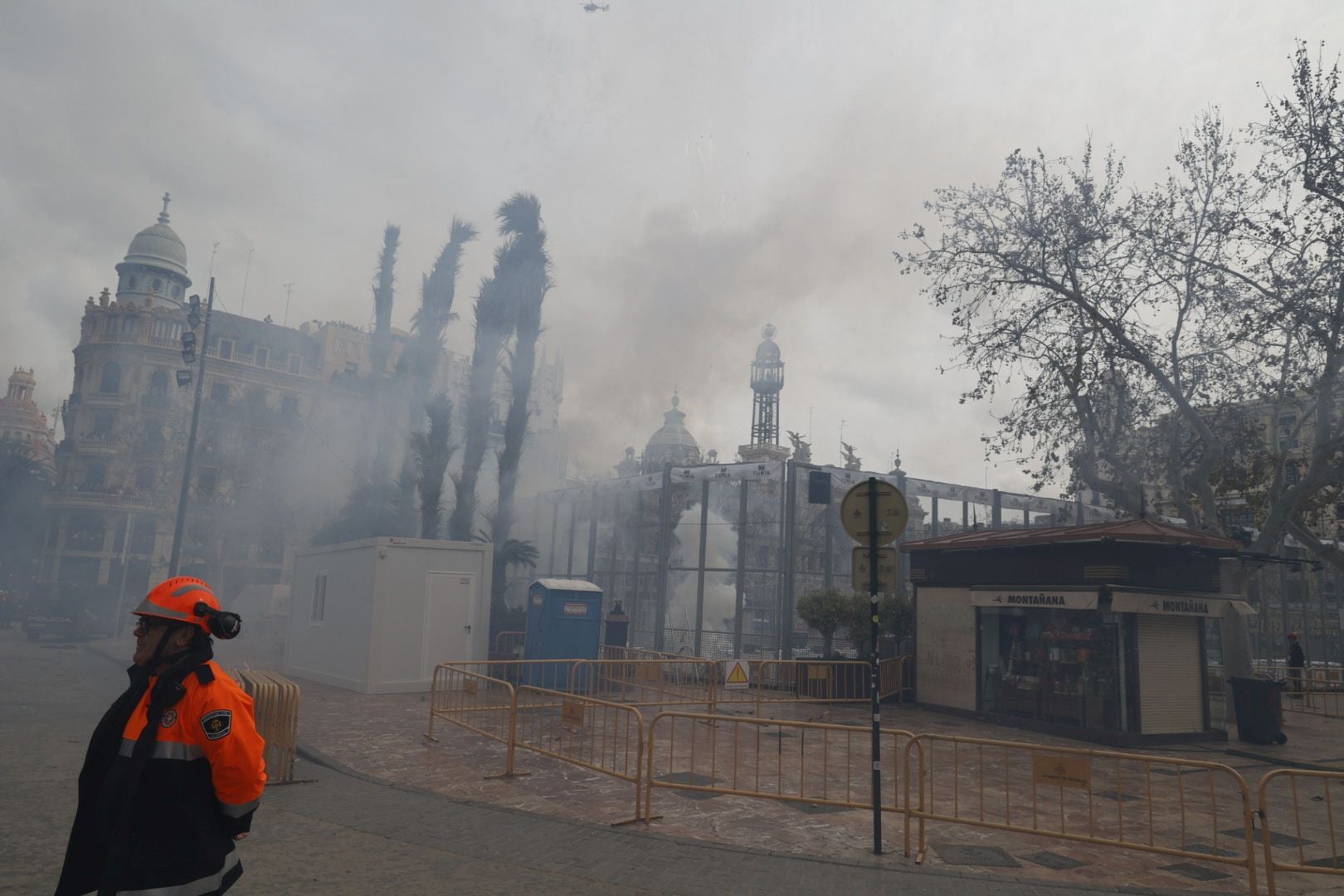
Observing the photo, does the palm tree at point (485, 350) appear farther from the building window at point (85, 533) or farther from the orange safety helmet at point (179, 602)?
the orange safety helmet at point (179, 602)

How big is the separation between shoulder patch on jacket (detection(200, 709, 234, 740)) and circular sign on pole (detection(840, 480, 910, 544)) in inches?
200

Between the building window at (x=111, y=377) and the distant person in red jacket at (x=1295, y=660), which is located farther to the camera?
the building window at (x=111, y=377)

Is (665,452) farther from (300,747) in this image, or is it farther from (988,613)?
(300,747)

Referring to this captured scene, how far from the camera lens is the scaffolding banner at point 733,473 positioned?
22.6m

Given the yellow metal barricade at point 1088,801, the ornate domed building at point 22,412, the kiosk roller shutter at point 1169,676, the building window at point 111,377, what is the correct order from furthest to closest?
the ornate domed building at point 22,412
the building window at point 111,377
the kiosk roller shutter at point 1169,676
the yellow metal barricade at point 1088,801

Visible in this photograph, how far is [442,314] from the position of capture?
4041cm

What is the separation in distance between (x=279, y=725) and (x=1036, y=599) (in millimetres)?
11860

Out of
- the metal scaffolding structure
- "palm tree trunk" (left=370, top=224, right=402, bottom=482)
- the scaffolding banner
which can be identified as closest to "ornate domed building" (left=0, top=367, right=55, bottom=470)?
"palm tree trunk" (left=370, top=224, right=402, bottom=482)

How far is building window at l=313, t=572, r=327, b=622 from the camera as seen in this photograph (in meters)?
18.2

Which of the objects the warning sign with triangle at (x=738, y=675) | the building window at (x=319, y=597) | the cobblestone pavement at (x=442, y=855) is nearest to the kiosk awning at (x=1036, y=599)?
the warning sign with triangle at (x=738, y=675)

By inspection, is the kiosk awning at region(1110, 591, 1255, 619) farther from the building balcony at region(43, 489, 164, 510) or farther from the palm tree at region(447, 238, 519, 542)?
the building balcony at region(43, 489, 164, 510)

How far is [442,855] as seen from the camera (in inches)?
245

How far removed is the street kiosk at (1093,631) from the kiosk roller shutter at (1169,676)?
0.02 meters

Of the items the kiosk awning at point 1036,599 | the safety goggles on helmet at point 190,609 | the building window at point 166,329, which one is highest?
the building window at point 166,329
